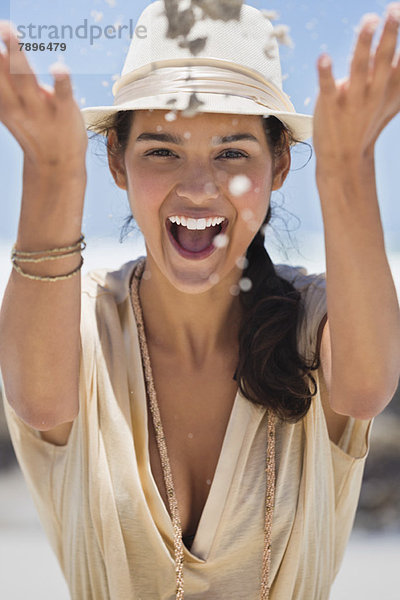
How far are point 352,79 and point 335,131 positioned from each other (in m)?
0.09

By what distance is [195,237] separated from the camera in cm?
180

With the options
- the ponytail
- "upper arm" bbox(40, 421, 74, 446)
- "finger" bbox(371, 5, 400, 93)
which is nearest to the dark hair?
the ponytail

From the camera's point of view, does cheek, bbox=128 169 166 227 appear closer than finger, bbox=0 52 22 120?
No

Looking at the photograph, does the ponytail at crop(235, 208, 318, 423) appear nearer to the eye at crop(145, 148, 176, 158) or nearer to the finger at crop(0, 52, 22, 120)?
the eye at crop(145, 148, 176, 158)

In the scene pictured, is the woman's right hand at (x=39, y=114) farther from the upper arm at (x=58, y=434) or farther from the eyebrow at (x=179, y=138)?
the upper arm at (x=58, y=434)

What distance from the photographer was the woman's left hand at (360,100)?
101 centimetres

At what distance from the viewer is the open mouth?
5.65ft

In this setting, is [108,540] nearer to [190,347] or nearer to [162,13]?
[190,347]

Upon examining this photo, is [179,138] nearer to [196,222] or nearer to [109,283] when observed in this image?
[196,222]

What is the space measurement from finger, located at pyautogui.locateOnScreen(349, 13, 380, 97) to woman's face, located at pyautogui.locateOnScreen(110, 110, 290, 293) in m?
0.58

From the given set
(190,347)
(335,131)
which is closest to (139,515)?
(190,347)

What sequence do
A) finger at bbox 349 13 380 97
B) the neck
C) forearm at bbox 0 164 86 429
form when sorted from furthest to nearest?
the neck < forearm at bbox 0 164 86 429 < finger at bbox 349 13 380 97

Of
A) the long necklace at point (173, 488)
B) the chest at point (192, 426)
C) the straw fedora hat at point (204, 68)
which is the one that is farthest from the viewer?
the chest at point (192, 426)

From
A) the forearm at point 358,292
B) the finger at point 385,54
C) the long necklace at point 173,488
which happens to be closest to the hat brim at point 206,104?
the forearm at point 358,292
